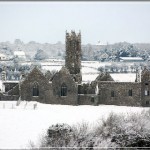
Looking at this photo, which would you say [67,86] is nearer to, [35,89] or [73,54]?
[35,89]

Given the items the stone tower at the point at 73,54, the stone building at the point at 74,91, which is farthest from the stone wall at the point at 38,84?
the stone tower at the point at 73,54

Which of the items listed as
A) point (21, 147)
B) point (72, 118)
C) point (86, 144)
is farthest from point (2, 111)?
point (86, 144)

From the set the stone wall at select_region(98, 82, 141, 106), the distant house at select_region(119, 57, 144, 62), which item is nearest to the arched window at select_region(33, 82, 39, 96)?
the stone wall at select_region(98, 82, 141, 106)

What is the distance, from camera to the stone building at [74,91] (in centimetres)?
6169

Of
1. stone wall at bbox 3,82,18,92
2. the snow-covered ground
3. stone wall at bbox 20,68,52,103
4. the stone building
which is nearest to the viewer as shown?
the snow-covered ground

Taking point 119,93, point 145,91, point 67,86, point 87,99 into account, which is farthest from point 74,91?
point 145,91

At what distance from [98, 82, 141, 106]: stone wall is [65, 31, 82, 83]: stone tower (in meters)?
5.62

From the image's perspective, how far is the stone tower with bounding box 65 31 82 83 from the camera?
6644 cm

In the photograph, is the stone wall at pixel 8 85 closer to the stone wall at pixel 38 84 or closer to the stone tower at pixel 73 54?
the stone wall at pixel 38 84

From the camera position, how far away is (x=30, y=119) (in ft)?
146

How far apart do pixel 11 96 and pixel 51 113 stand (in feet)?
45.8

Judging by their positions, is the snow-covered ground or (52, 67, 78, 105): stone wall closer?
the snow-covered ground

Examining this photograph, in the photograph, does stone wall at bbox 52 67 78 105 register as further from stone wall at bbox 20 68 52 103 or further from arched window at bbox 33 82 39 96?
arched window at bbox 33 82 39 96

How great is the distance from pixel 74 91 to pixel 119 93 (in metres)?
7.35
